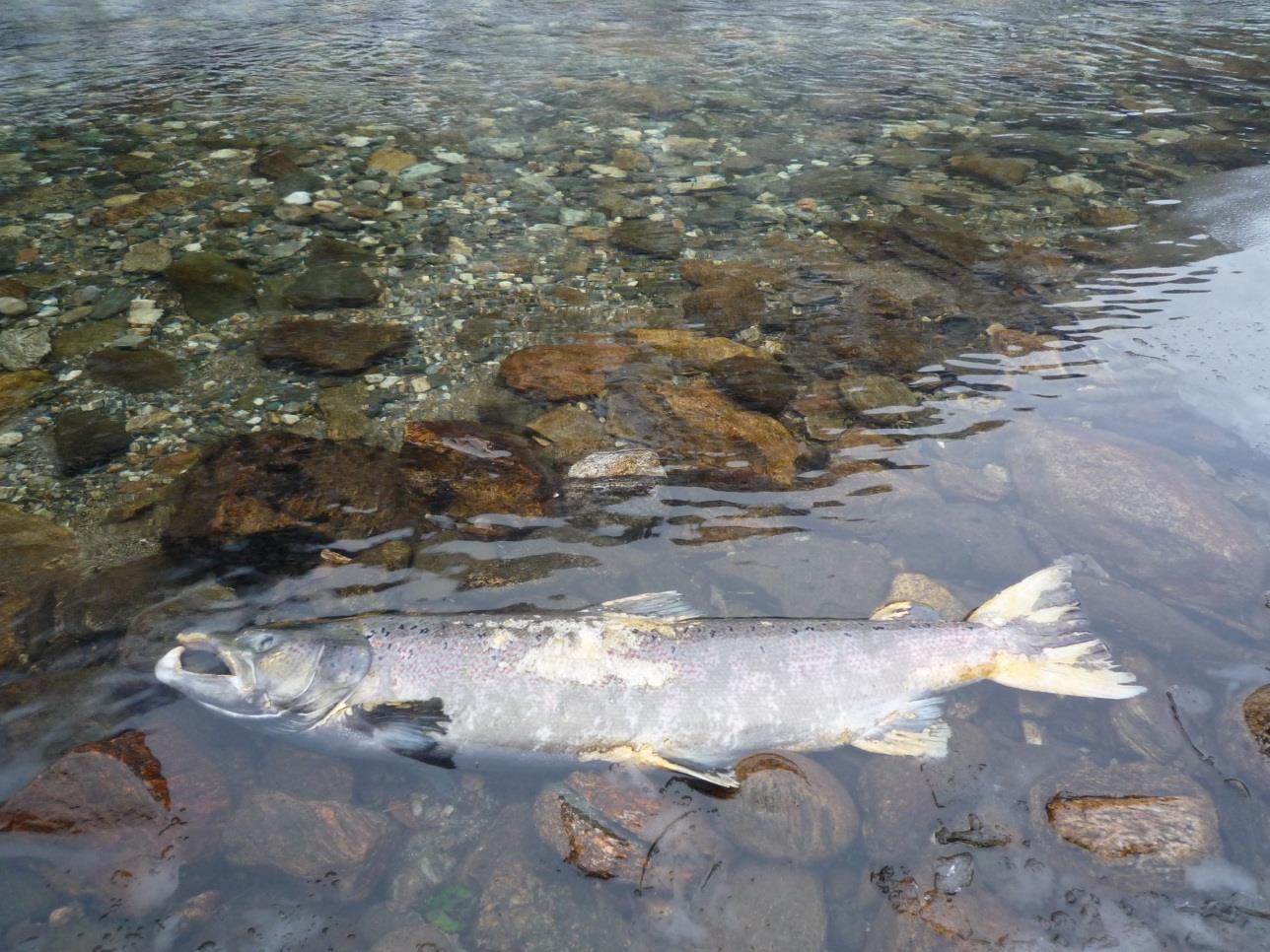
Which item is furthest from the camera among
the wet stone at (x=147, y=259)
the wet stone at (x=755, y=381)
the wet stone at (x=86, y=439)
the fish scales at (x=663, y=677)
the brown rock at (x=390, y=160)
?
the brown rock at (x=390, y=160)

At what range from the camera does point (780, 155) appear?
9461 millimetres

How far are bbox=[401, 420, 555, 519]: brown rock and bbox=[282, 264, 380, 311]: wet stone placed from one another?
193 centimetres

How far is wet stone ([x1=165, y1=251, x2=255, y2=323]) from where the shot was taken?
6297mm

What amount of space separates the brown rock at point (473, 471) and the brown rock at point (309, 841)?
162 cm

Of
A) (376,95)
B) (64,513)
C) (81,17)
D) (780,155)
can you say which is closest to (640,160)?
(780,155)

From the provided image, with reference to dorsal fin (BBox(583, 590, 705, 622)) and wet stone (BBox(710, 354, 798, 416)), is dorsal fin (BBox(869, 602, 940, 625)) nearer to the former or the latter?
dorsal fin (BBox(583, 590, 705, 622))

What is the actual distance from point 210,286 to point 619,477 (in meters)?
3.89

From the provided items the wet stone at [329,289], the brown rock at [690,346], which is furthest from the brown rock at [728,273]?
the wet stone at [329,289]

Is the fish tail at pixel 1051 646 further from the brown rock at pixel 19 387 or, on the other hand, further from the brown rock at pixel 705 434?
the brown rock at pixel 19 387

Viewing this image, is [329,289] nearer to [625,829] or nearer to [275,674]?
[275,674]

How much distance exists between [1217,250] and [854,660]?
Answer: 249 inches

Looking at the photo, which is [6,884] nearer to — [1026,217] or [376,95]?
[1026,217]

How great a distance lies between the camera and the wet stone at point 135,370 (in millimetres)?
5520

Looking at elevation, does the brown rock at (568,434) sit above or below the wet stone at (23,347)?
below
